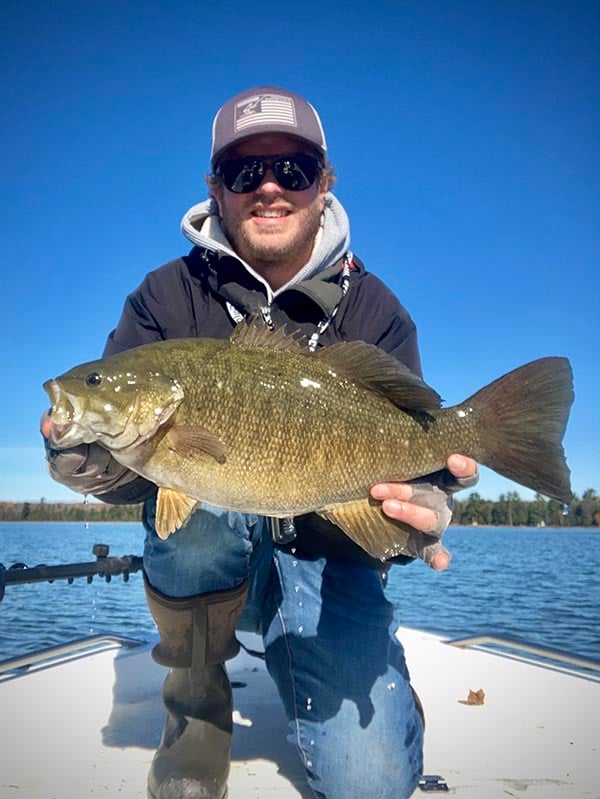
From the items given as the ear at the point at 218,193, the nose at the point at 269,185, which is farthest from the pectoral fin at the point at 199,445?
the ear at the point at 218,193

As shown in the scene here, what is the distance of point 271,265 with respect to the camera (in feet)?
13.6

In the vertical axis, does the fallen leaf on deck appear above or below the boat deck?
above

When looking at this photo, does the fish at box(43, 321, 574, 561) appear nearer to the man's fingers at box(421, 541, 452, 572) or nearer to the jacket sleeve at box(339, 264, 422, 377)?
the man's fingers at box(421, 541, 452, 572)

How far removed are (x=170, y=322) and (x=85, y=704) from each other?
2861mm

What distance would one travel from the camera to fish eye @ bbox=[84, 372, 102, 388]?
2.72m

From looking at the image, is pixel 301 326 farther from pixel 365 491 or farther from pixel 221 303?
pixel 365 491

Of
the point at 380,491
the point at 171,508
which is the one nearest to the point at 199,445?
the point at 171,508

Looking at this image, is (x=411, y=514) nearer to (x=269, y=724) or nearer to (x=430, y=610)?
(x=269, y=724)

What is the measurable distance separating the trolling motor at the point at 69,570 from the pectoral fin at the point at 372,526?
108 inches

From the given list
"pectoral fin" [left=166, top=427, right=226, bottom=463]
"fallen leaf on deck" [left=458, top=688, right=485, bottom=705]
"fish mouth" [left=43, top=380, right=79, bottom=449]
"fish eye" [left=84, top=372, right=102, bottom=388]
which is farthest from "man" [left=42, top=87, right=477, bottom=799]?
"fallen leaf on deck" [left=458, top=688, right=485, bottom=705]

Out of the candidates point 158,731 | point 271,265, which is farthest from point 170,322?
point 158,731

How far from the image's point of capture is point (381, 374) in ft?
9.59

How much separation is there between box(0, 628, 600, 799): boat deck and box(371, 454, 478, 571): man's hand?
135 cm

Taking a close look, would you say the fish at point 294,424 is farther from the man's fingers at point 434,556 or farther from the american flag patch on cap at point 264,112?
the american flag patch on cap at point 264,112
